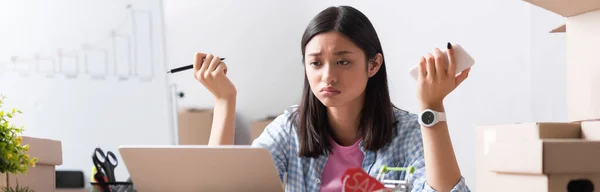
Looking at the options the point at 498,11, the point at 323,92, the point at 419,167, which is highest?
the point at 498,11

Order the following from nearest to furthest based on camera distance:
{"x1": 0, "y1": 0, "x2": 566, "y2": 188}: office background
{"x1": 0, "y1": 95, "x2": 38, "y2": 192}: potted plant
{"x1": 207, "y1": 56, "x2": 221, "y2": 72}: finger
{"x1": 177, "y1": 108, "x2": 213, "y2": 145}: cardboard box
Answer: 1. {"x1": 0, "y1": 95, "x2": 38, "y2": 192}: potted plant
2. {"x1": 207, "y1": 56, "x2": 221, "y2": 72}: finger
3. {"x1": 0, "y1": 0, "x2": 566, "y2": 188}: office background
4. {"x1": 177, "y1": 108, "x2": 213, "y2": 145}: cardboard box

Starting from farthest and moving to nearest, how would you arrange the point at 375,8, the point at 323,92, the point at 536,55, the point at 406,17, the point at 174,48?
the point at 174,48
the point at 375,8
the point at 406,17
the point at 536,55
the point at 323,92

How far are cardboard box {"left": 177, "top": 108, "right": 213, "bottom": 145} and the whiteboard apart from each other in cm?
70

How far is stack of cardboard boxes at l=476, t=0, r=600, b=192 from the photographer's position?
938 mm

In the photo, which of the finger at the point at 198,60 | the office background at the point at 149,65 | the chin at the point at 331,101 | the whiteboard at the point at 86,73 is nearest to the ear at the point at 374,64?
the chin at the point at 331,101

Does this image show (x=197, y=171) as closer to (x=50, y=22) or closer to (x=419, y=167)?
(x=419, y=167)

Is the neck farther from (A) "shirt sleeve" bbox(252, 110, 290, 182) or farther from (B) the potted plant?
(B) the potted plant

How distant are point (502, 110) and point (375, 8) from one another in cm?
89

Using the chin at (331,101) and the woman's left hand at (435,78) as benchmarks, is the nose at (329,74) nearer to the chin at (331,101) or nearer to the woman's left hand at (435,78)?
the chin at (331,101)

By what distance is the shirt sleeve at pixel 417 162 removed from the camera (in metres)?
1.21

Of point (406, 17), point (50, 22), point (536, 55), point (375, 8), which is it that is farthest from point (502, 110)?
point (50, 22)

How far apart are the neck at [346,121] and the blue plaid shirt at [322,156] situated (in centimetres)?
5

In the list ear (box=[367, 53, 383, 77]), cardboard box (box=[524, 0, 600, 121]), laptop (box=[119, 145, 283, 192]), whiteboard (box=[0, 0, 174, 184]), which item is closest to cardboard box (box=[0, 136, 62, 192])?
laptop (box=[119, 145, 283, 192])

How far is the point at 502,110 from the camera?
244cm
